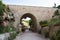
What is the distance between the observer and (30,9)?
52.1 ft

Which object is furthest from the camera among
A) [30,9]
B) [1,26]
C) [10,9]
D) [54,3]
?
[54,3]

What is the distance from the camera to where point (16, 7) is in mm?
15148

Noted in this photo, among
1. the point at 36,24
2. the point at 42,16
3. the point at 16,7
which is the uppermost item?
the point at 16,7

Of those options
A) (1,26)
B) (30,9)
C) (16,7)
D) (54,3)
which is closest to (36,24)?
→ (30,9)

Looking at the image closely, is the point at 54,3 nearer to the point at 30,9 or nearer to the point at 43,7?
the point at 43,7

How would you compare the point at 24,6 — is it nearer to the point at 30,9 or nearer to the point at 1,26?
the point at 30,9

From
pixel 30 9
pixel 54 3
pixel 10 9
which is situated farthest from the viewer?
pixel 54 3

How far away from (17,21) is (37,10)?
2855 millimetres

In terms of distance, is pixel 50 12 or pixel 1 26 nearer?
pixel 1 26

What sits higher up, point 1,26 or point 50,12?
point 50,12

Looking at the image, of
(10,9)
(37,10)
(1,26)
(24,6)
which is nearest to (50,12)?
(37,10)

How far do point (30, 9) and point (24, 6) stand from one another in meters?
0.84

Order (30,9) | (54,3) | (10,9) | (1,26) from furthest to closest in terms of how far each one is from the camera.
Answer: (54,3) → (30,9) → (10,9) → (1,26)

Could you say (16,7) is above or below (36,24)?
above
